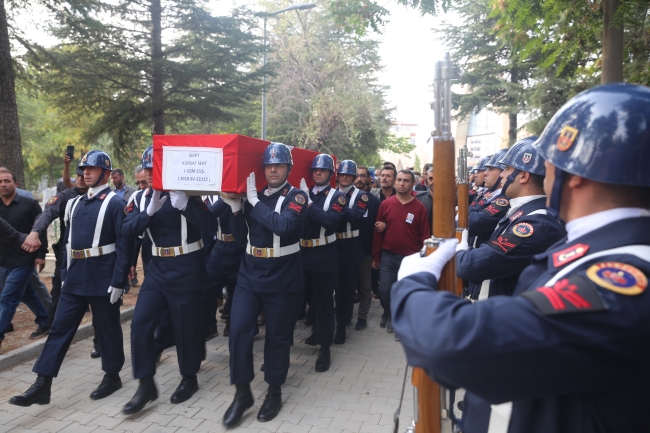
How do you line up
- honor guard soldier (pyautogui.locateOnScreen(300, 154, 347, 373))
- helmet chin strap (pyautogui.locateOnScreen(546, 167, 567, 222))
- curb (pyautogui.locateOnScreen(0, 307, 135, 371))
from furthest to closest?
honor guard soldier (pyautogui.locateOnScreen(300, 154, 347, 373)), curb (pyautogui.locateOnScreen(0, 307, 135, 371)), helmet chin strap (pyautogui.locateOnScreen(546, 167, 567, 222))

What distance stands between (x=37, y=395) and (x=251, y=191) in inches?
104

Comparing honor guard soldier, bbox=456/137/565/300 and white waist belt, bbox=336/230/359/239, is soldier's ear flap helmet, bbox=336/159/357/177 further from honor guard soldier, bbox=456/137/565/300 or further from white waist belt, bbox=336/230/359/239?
honor guard soldier, bbox=456/137/565/300

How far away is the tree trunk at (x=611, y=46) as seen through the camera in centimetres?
457

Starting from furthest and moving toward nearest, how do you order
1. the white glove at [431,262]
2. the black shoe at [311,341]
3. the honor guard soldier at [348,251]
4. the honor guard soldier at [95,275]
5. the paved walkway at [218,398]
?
the honor guard soldier at [348,251] → the black shoe at [311,341] → the honor guard soldier at [95,275] → the paved walkway at [218,398] → the white glove at [431,262]

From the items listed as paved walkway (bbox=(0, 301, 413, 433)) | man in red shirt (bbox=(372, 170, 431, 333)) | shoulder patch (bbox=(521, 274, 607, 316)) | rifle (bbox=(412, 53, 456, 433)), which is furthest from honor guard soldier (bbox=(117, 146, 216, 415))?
shoulder patch (bbox=(521, 274, 607, 316))

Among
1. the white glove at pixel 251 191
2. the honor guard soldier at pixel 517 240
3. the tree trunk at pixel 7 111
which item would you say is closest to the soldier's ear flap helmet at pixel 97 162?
the white glove at pixel 251 191

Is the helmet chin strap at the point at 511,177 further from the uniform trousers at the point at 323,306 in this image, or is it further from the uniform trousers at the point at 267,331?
the uniform trousers at the point at 323,306

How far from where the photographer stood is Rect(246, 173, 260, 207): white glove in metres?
4.48

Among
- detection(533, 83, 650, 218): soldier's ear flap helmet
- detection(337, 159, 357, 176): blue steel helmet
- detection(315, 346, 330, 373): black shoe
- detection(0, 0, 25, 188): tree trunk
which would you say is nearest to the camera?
detection(533, 83, 650, 218): soldier's ear flap helmet

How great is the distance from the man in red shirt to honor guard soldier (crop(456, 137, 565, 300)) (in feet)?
10.5

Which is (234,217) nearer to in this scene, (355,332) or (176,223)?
(176,223)

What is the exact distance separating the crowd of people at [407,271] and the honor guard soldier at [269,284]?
0.05 feet

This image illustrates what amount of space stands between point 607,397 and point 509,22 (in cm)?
488

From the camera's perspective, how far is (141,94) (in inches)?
425
